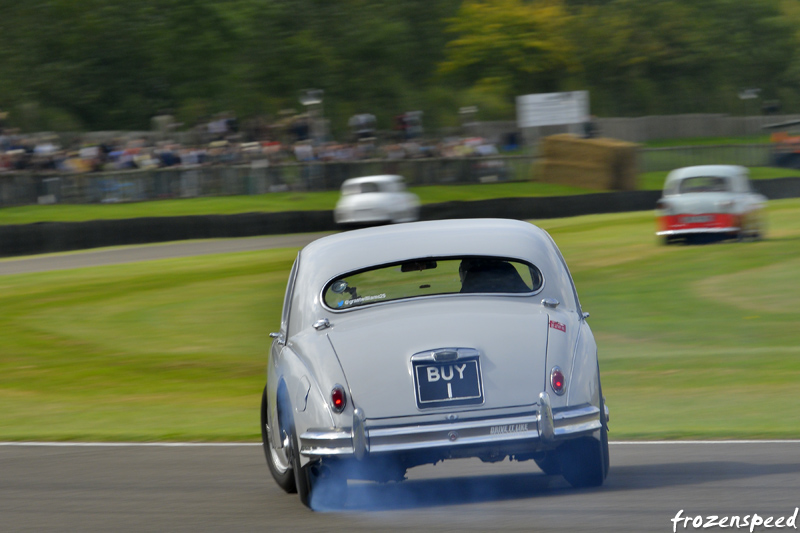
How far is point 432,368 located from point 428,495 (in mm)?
900

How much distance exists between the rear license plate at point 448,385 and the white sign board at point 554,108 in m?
44.4

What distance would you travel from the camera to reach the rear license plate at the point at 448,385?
A: 16.9 feet

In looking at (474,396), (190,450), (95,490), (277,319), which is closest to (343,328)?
(474,396)

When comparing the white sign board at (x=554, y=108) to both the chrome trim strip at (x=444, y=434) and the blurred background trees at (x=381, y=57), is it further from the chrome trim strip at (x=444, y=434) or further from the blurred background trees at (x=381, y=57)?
→ the chrome trim strip at (x=444, y=434)

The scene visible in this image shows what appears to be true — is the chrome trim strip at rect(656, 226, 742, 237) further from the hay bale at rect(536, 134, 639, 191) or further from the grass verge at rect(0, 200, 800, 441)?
the hay bale at rect(536, 134, 639, 191)

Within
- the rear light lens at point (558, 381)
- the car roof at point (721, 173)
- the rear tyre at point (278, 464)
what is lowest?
the car roof at point (721, 173)

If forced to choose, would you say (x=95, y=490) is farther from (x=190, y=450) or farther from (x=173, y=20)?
(x=173, y=20)

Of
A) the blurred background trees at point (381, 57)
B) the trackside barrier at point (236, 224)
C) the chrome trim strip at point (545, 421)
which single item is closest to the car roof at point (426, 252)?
the chrome trim strip at point (545, 421)

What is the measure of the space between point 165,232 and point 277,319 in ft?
46.7

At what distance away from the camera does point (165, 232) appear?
30.5m

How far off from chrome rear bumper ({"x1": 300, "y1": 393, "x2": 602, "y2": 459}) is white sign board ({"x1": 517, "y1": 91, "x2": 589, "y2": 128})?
146 feet

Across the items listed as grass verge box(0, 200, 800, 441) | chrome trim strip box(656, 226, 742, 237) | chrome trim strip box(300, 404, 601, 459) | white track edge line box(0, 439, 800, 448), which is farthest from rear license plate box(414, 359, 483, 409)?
chrome trim strip box(656, 226, 742, 237)

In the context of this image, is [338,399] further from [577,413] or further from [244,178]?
[244,178]

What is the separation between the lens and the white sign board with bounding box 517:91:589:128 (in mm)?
48750
